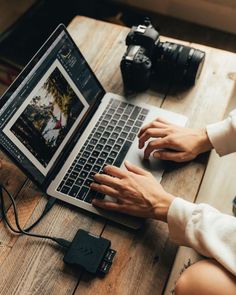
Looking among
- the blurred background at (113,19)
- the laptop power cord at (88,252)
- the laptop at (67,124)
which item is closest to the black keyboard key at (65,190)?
the laptop at (67,124)

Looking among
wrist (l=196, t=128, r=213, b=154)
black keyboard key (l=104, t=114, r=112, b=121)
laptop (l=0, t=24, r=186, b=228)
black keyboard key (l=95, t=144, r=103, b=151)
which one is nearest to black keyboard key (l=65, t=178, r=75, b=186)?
laptop (l=0, t=24, r=186, b=228)

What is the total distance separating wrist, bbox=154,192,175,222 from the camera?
0.81 meters

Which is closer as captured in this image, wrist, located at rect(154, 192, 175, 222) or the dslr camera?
wrist, located at rect(154, 192, 175, 222)

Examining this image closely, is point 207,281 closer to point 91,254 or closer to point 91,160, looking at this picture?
point 91,254

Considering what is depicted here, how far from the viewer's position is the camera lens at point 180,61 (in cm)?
101

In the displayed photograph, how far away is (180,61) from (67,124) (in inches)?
14.1

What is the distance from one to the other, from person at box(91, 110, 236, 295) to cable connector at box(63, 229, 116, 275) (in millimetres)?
83

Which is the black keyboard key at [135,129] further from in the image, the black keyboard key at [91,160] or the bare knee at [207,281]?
the bare knee at [207,281]

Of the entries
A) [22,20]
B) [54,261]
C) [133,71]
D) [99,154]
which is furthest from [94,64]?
[22,20]

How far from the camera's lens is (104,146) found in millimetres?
957

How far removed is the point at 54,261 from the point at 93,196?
0.17 metres

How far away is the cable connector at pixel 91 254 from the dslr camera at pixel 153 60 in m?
0.47

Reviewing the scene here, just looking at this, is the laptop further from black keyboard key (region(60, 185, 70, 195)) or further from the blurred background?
the blurred background

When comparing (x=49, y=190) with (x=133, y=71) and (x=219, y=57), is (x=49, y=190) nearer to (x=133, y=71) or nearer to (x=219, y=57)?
(x=133, y=71)
